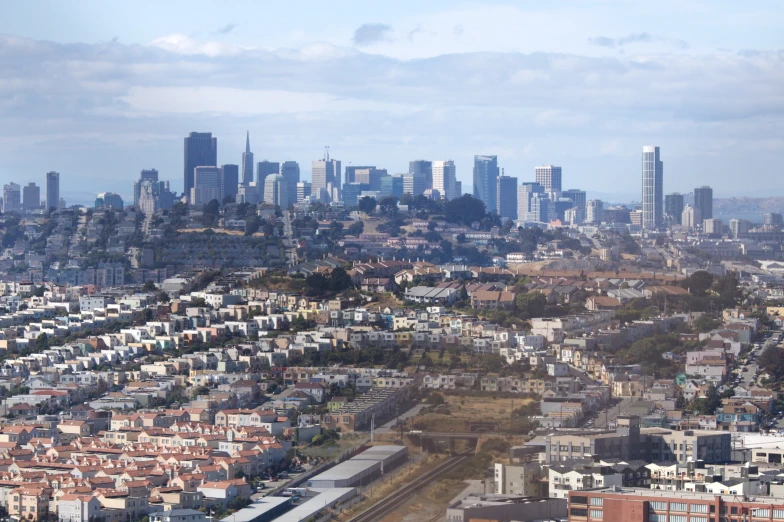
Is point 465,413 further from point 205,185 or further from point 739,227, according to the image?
point 205,185

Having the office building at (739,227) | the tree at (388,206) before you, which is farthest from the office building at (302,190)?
the office building at (739,227)

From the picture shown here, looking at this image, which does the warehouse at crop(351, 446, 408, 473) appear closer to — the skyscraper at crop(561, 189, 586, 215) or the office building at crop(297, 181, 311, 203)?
the office building at crop(297, 181, 311, 203)

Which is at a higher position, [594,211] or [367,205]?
[367,205]

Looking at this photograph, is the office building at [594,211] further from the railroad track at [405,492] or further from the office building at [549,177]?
the railroad track at [405,492]

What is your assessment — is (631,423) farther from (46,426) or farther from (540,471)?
(46,426)

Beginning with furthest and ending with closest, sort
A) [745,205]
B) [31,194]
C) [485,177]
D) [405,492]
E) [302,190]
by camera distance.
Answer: [485,177]
[302,190]
[31,194]
[745,205]
[405,492]

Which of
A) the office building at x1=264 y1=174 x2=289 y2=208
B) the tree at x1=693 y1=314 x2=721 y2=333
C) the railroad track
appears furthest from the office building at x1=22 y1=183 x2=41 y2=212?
the railroad track

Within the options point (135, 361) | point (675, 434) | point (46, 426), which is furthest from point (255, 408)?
point (675, 434)

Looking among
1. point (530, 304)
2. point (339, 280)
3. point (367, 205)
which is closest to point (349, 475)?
point (530, 304)
